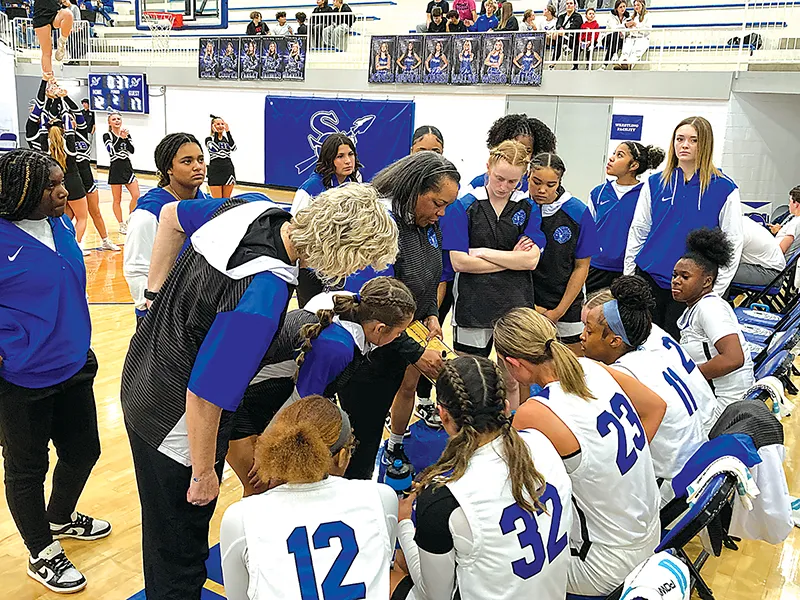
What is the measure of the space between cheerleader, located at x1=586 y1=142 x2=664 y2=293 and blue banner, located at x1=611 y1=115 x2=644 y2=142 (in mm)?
6820

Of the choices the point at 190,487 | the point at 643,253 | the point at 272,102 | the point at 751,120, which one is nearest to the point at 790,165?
the point at 751,120

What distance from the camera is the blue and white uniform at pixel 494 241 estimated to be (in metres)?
3.34

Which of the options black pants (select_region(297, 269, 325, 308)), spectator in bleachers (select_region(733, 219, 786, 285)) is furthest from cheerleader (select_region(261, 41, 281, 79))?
black pants (select_region(297, 269, 325, 308))

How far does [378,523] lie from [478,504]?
235 mm

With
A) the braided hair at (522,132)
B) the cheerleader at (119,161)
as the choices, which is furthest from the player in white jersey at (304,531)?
the cheerleader at (119,161)

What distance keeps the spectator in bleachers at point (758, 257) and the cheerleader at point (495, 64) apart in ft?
23.9

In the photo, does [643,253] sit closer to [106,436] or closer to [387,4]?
[106,436]

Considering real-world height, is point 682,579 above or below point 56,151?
below

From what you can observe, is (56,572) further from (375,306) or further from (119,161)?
(119,161)

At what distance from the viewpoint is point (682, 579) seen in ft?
4.83

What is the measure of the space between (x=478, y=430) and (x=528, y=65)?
10.8 meters

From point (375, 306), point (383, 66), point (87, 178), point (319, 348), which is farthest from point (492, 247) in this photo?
point (383, 66)

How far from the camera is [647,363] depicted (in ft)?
7.57

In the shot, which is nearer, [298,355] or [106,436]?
[298,355]
